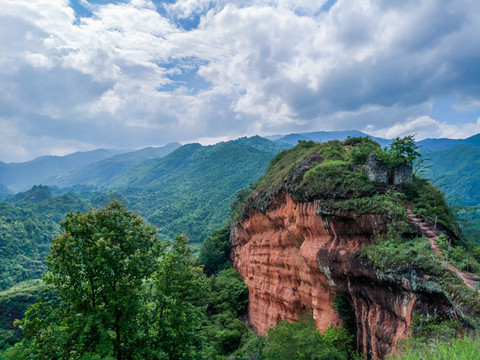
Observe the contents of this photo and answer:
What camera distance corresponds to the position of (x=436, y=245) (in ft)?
37.7

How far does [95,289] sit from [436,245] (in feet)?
46.7

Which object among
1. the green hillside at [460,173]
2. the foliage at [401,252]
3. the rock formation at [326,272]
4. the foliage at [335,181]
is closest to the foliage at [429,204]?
the rock formation at [326,272]

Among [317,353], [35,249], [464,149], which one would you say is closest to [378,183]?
[317,353]

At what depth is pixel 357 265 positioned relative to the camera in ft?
44.9

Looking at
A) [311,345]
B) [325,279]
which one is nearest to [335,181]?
[325,279]

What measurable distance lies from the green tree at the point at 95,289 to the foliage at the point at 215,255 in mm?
28409

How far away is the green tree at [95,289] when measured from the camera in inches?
388

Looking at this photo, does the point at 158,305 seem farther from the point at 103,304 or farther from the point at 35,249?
the point at 35,249

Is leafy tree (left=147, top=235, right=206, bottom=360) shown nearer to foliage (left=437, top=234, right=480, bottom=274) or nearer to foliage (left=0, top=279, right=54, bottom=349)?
foliage (left=437, top=234, right=480, bottom=274)

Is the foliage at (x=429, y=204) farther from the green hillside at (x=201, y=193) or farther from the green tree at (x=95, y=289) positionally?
the green hillside at (x=201, y=193)

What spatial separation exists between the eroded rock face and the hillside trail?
1035mm

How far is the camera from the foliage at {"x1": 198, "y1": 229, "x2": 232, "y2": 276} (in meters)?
39.4

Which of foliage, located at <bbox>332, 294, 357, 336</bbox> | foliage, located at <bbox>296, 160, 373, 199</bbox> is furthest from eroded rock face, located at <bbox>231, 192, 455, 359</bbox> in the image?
foliage, located at <bbox>296, 160, 373, 199</bbox>

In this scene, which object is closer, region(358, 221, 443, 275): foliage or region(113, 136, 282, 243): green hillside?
region(358, 221, 443, 275): foliage
